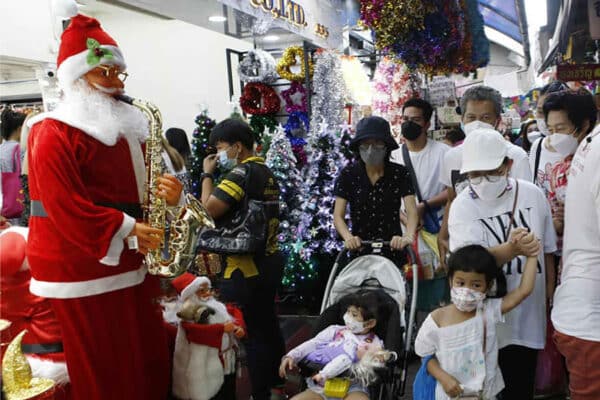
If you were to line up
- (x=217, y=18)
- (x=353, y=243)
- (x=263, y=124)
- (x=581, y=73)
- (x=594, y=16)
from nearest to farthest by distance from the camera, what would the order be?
1. (x=353, y=243)
2. (x=594, y=16)
3. (x=217, y=18)
4. (x=581, y=73)
5. (x=263, y=124)

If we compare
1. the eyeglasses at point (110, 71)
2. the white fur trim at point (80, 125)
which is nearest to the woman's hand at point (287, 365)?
the white fur trim at point (80, 125)

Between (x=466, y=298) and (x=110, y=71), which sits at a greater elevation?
(x=110, y=71)

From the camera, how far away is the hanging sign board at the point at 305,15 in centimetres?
530

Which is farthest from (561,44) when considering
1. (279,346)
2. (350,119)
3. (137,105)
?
(137,105)

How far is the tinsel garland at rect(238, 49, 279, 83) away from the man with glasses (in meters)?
4.26

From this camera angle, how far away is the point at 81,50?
2.45m

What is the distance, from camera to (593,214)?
2.15m

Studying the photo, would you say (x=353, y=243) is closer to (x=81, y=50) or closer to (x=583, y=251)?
(x=583, y=251)

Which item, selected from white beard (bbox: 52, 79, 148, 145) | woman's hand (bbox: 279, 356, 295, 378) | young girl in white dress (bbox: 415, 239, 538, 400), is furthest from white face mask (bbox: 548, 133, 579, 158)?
white beard (bbox: 52, 79, 148, 145)

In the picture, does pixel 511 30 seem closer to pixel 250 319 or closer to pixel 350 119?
pixel 350 119

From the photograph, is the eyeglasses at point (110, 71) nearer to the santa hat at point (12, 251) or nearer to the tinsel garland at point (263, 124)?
the santa hat at point (12, 251)

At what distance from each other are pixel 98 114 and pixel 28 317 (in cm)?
93

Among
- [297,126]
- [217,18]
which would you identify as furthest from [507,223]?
[297,126]

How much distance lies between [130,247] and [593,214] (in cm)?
188
